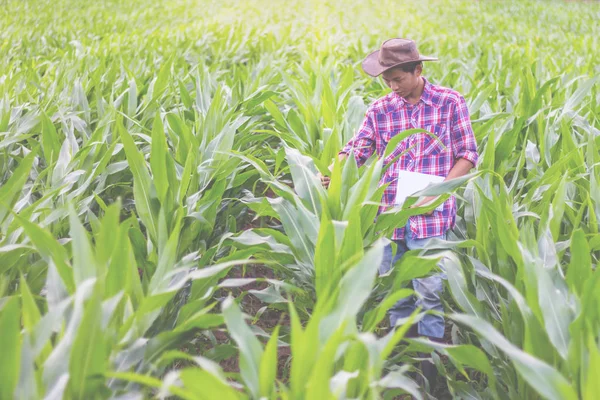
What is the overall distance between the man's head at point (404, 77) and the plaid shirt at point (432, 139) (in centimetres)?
6

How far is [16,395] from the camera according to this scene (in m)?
0.93

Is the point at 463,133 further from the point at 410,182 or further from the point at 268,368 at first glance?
the point at 268,368

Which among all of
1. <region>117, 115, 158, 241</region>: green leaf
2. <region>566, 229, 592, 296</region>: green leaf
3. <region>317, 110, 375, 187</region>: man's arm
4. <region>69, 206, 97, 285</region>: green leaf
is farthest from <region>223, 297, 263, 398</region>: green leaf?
<region>317, 110, 375, 187</region>: man's arm

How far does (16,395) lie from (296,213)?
0.89 metres

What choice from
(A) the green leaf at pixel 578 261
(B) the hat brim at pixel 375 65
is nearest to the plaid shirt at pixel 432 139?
(B) the hat brim at pixel 375 65

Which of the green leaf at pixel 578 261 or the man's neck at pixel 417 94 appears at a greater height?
the man's neck at pixel 417 94

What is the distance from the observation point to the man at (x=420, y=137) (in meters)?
1.82

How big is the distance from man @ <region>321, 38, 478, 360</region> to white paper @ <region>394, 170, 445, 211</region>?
37 millimetres

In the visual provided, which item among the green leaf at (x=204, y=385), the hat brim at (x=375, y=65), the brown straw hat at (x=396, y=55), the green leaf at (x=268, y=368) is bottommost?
the green leaf at (x=268, y=368)

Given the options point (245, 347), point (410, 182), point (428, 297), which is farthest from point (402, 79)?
point (245, 347)

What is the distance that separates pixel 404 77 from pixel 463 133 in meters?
0.28

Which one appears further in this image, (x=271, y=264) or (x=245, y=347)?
(x=271, y=264)

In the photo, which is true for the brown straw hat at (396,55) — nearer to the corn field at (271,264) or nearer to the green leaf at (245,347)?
the corn field at (271,264)

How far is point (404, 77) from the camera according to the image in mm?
1833
